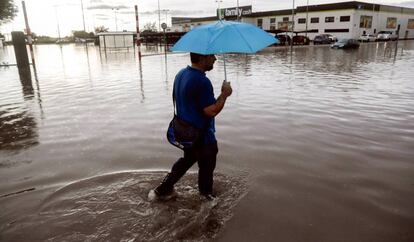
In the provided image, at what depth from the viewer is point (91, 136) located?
5.74m

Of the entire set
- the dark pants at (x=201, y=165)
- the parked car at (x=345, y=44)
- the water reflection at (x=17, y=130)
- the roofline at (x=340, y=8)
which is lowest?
the water reflection at (x=17, y=130)

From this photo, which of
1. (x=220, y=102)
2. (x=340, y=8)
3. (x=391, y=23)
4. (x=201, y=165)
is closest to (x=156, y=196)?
(x=201, y=165)

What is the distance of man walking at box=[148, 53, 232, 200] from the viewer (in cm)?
282

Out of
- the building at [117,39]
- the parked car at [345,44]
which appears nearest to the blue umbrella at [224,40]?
the parked car at [345,44]

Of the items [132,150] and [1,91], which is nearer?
[132,150]

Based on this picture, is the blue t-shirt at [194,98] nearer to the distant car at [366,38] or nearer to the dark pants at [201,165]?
the dark pants at [201,165]

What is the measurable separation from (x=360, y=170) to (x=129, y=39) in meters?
38.8

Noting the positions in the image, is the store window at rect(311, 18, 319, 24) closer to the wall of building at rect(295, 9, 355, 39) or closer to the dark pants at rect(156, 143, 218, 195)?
the wall of building at rect(295, 9, 355, 39)

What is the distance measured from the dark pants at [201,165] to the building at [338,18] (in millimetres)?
56816

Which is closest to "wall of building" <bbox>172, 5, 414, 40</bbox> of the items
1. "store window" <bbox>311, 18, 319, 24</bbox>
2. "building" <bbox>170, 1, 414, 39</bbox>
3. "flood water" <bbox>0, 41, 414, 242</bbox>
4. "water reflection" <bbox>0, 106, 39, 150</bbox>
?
"building" <bbox>170, 1, 414, 39</bbox>

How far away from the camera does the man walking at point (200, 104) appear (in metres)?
2.82

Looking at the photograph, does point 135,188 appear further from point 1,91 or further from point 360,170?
point 1,91

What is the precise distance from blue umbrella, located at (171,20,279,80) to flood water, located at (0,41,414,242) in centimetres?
170

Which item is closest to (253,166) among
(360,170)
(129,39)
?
(360,170)
